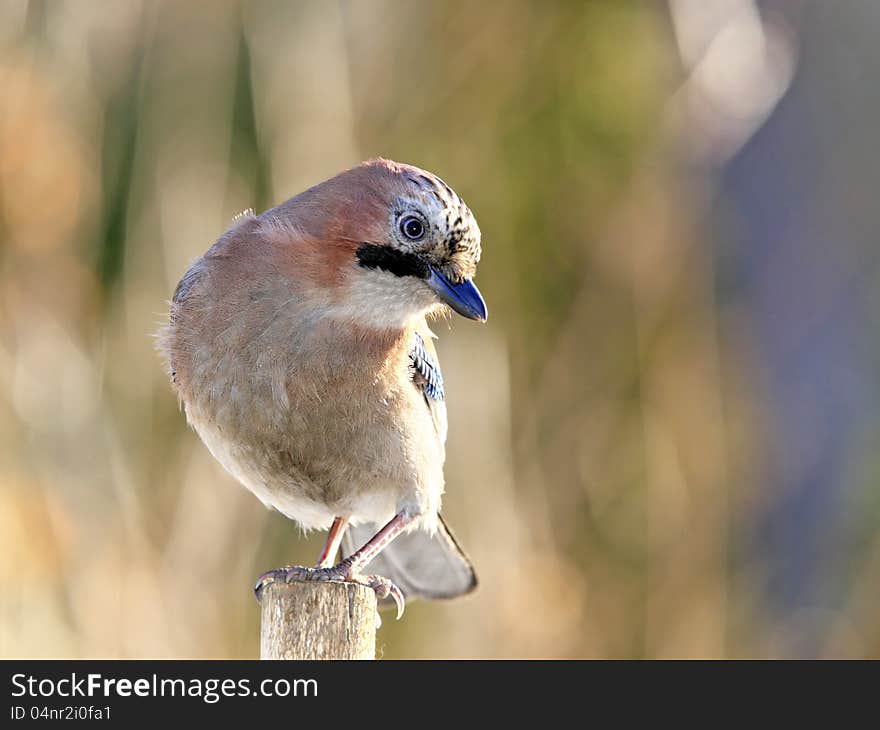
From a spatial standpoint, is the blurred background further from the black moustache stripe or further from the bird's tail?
the black moustache stripe

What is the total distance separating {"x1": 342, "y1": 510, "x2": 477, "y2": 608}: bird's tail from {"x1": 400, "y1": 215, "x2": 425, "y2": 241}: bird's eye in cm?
117

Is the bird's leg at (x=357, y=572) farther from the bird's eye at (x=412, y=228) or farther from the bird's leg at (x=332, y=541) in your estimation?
the bird's eye at (x=412, y=228)

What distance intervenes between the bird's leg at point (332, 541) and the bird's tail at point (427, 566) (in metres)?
0.20

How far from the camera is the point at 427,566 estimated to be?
14.4ft

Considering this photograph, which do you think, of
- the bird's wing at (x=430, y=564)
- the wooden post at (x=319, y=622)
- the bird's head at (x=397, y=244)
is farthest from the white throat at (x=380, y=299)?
the wooden post at (x=319, y=622)

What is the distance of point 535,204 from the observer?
5.99 metres

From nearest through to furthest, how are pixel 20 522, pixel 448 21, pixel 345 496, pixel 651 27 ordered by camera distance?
pixel 345 496 < pixel 20 522 < pixel 448 21 < pixel 651 27

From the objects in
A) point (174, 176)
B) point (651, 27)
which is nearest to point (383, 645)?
point (174, 176)

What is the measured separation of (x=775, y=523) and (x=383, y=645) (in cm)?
228

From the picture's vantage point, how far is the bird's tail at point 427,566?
4324 mm

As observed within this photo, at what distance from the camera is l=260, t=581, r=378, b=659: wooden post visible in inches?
123

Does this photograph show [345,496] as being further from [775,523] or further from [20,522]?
[775,523]

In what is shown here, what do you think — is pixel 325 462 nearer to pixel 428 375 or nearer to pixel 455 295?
pixel 428 375

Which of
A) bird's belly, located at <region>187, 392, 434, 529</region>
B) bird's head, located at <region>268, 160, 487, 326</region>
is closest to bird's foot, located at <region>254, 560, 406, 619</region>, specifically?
bird's belly, located at <region>187, 392, 434, 529</region>
